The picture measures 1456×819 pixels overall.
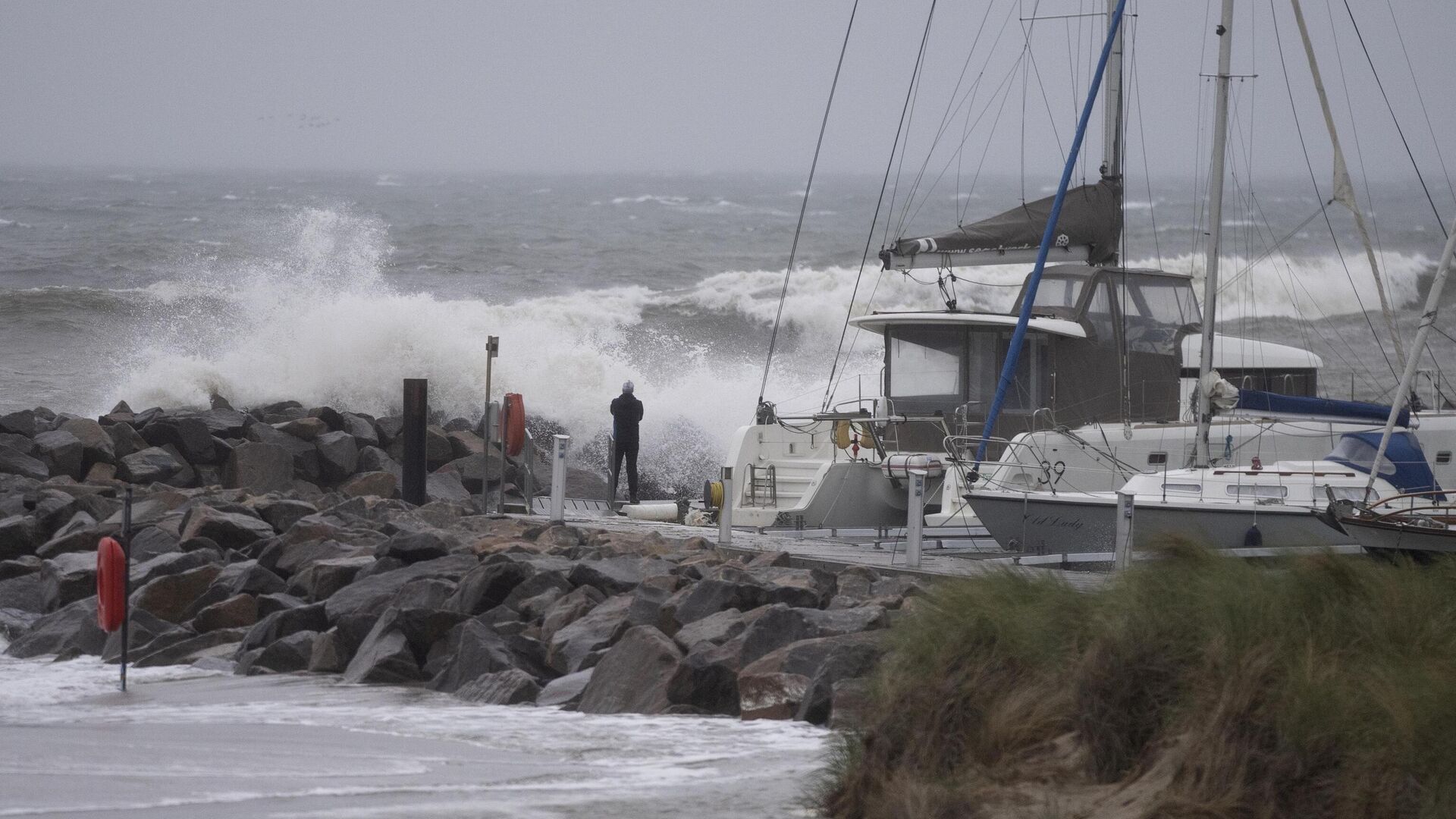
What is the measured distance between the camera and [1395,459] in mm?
13227

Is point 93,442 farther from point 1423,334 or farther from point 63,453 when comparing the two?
point 1423,334

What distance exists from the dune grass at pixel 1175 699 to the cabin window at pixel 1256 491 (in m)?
6.90

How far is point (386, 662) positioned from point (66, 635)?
9.84 feet

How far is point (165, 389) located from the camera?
26.8 m

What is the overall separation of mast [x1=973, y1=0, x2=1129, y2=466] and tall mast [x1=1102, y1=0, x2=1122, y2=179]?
22 cm

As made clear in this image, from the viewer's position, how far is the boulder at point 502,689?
859 cm

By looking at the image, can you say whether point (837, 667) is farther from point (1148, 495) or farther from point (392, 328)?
point (392, 328)

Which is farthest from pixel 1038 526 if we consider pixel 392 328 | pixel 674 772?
pixel 392 328

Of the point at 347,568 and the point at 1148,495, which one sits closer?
the point at 347,568

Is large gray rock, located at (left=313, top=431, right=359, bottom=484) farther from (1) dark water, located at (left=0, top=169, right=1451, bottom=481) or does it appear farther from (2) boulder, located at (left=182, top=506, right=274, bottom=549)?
(2) boulder, located at (left=182, top=506, right=274, bottom=549)

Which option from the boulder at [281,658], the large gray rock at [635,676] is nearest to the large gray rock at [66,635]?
the boulder at [281,658]

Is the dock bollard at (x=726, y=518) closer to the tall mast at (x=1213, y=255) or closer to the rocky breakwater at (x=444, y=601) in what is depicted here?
the rocky breakwater at (x=444, y=601)

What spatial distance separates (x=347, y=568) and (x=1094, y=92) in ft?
31.1

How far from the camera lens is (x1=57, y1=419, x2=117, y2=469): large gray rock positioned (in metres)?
18.4
